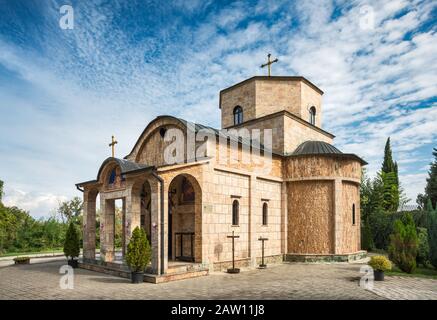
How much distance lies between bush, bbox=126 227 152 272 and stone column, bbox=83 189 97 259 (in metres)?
5.02

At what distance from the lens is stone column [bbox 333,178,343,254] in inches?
608

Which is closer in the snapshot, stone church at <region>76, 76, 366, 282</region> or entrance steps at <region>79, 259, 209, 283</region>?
entrance steps at <region>79, 259, 209, 283</region>

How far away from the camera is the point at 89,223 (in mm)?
14695

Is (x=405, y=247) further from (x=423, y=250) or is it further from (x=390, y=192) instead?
(x=390, y=192)

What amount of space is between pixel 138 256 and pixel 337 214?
959 cm

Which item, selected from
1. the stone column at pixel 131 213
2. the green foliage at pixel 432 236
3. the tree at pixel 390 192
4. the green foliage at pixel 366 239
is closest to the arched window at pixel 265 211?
the stone column at pixel 131 213

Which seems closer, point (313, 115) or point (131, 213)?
point (131, 213)

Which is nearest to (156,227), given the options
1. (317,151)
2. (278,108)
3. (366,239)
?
(317,151)

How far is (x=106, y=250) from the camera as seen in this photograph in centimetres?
1306

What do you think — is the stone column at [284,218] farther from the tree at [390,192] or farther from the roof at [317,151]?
the tree at [390,192]

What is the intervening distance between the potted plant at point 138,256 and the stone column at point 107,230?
3.28 metres

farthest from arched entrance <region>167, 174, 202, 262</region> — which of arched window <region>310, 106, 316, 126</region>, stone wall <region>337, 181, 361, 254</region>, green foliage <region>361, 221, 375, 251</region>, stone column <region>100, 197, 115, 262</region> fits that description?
green foliage <region>361, 221, 375, 251</region>

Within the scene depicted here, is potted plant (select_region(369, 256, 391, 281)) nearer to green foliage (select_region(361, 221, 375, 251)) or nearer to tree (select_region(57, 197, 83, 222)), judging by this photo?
green foliage (select_region(361, 221, 375, 251))
